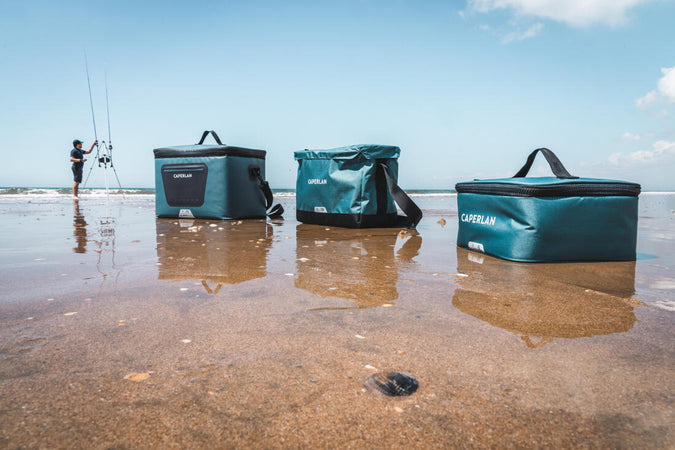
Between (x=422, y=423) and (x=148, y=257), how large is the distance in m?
2.67

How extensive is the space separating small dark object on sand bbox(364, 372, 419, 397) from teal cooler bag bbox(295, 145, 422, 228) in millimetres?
3553

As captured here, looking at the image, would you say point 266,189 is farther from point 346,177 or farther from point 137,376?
point 137,376

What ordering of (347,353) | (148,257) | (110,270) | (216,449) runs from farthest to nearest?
(148,257) < (110,270) < (347,353) < (216,449)

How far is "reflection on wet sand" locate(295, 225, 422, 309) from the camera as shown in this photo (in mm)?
2121

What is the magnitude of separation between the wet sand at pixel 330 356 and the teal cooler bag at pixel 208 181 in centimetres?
342

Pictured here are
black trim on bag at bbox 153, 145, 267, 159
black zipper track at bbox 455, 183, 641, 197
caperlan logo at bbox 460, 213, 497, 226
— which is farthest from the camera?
black trim on bag at bbox 153, 145, 267, 159

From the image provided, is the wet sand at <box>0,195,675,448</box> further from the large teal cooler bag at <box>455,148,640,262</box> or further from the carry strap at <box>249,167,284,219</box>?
the carry strap at <box>249,167,284,219</box>

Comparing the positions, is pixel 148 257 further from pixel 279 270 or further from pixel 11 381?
pixel 11 381

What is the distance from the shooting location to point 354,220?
16.2ft

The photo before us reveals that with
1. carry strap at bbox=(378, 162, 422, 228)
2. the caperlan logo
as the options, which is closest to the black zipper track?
the caperlan logo

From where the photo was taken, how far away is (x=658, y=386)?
1153 millimetres

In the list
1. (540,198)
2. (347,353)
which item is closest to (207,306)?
(347,353)

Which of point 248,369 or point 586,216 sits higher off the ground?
point 586,216

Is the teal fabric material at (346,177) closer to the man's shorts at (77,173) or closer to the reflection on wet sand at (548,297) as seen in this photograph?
the reflection on wet sand at (548,297)
